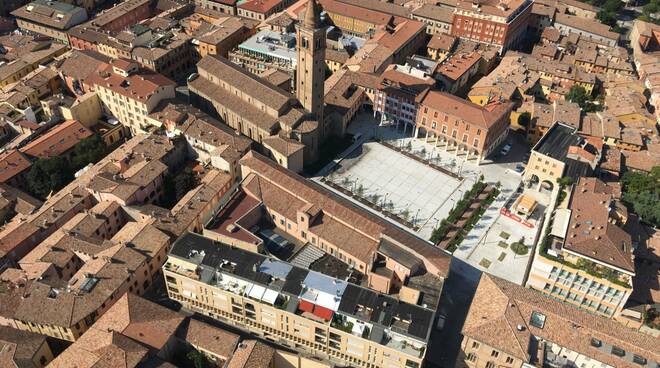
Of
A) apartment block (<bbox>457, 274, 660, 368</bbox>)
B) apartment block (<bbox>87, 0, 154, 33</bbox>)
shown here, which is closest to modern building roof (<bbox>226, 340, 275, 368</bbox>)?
apartment block (<bbox>457, 274, 660, 368</bbox>)

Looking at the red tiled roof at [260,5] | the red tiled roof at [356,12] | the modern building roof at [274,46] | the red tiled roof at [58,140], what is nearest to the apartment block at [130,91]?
the red tiled roof at [58,140]

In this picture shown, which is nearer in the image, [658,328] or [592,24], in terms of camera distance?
[658,328]

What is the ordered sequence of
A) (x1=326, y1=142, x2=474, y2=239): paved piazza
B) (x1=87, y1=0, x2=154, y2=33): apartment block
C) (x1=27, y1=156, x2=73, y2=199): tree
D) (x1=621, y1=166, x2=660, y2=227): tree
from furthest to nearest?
(x1=87, y1=0, x2=154, y2=33): apartment block → (x1=326, y1=142, x2=474, y2=239): paved piazza → (x1=27, y1=156, x2=73, y2=199): tree → (x1=621, y1=166, x2=660, y2=227): tree

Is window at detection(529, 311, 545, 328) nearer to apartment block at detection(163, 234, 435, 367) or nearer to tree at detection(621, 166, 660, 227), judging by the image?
apartment block at detection(163, 234, 435, 367)

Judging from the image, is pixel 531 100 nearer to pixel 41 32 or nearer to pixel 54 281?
pixel 54 281

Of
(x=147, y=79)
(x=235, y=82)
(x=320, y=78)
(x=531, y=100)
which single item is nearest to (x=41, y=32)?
(x=147, y=79)

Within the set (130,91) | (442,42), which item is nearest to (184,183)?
(130,91)

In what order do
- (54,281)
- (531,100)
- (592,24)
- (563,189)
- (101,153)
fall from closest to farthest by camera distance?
(54,281)
(563,189)
(101,153)
(531,100)
(592,24)

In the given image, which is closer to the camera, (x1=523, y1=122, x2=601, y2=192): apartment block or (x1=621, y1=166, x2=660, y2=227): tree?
(x1=621, y1=166, x2=660, y2=227): tree
